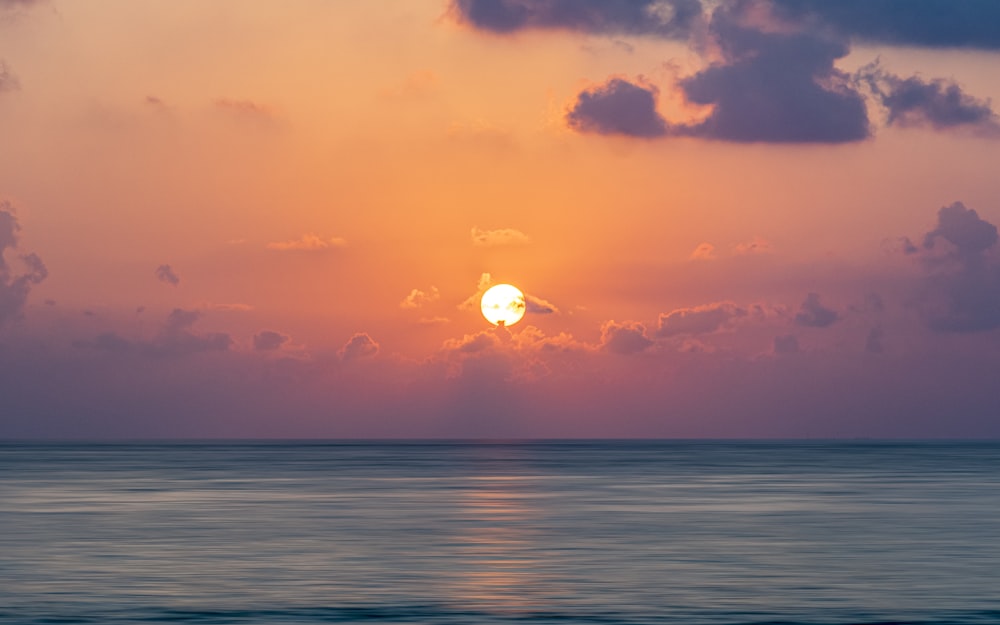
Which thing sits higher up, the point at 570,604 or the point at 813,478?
the point at 813,478

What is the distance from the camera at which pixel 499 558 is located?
1935 inches

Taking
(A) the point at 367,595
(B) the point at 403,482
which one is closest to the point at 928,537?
(A) the point at 367,595

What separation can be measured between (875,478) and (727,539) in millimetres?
76016

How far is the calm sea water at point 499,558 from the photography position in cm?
3612

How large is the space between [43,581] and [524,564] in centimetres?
1445

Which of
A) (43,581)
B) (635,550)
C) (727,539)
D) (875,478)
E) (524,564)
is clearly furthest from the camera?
(875,478)

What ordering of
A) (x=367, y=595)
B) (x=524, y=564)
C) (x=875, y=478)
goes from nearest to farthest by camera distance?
(x=367, y=595) < (x=524, y=564) < (x=875, y=478)

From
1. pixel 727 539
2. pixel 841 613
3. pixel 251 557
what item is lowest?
pixel 841 613

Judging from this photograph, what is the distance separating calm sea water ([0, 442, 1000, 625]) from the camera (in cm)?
3612

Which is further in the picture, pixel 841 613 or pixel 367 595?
pixel 367 595

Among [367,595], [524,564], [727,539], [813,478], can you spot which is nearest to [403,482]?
[813,478]

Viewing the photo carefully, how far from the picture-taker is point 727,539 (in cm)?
5625

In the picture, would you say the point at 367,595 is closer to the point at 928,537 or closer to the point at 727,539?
the point at 727,539

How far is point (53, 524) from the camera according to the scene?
6394 cm
